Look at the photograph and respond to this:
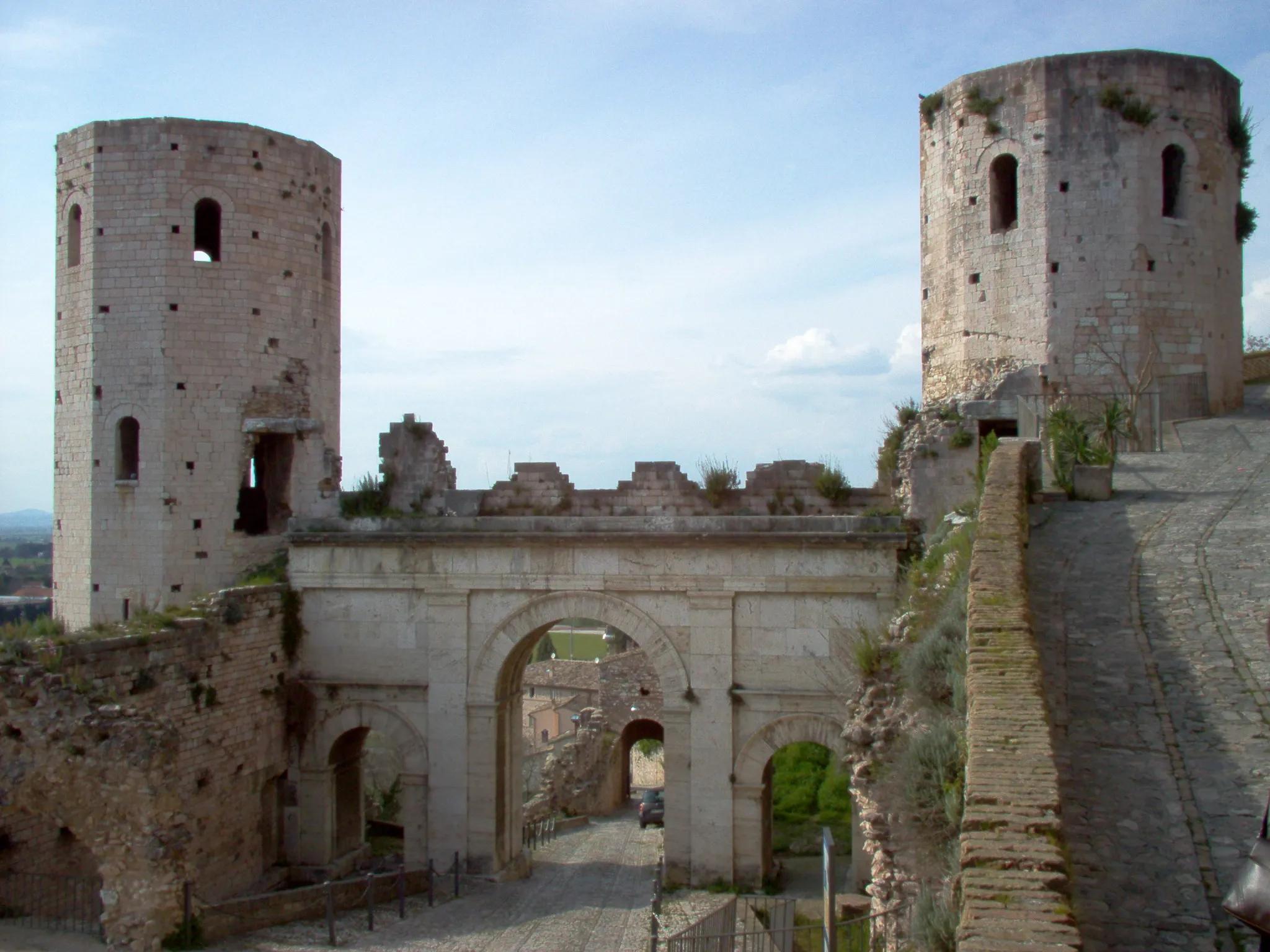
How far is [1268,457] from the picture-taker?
13.7 m

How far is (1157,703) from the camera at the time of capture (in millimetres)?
6191

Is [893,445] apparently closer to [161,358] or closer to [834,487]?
[834,487]

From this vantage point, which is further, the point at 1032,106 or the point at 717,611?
the point at 1032,106

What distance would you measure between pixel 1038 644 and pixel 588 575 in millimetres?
8288

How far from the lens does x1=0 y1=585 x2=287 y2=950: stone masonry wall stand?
10.9 metres

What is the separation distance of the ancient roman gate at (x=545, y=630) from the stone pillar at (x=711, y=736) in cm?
2

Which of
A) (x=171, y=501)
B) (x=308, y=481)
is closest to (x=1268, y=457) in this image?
(x=308, y=481)

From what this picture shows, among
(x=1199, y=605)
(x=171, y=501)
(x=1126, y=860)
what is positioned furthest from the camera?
(x=171, y=501)

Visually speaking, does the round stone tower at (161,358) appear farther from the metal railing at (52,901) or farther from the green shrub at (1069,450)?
the green shrub at (1069,450)

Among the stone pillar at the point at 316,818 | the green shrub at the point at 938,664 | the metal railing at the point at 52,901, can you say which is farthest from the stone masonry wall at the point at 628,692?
the green shrub at the point at 938,664

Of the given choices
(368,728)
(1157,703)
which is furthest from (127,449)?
(1157,703)

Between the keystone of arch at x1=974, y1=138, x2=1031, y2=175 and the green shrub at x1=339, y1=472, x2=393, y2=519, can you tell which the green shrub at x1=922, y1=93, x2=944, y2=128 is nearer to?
the keystone of arch at x1=974, y1=138, x2=1031, y2=175

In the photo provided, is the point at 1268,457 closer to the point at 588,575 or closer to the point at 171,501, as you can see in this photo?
the point at 588,575

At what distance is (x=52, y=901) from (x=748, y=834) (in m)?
7.89
